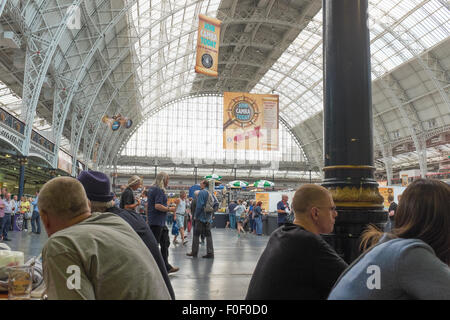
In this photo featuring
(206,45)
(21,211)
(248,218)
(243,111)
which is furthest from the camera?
(248,218)

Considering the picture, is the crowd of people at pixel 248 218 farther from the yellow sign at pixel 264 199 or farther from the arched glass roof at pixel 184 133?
the arched glass roof at pixel 184 133

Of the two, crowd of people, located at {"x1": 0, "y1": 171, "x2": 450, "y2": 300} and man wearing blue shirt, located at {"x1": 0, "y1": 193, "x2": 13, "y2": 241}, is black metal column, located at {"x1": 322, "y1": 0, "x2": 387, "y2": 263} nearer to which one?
crowd of people, located at {"x1": 0, "y1": 171, "x2": 450, "y2": 300}

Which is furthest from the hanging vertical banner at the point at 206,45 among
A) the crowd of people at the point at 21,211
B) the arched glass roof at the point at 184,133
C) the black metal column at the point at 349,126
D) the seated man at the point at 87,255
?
the arched glass roof at the point at 184,133

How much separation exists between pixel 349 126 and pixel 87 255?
2.21m

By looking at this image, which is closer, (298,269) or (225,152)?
(298,269)

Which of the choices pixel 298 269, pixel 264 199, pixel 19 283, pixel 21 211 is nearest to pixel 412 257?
pixel 298 269

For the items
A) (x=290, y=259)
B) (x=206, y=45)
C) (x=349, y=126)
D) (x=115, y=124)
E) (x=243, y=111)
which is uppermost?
(x=206, y=45)

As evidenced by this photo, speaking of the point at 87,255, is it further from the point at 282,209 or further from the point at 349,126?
the point at 282,209

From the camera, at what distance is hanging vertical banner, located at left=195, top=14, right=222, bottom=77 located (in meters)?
15.3

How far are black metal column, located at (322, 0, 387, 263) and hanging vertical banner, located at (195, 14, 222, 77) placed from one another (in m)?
12.6

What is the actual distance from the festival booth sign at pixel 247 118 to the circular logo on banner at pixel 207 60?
2267 mm

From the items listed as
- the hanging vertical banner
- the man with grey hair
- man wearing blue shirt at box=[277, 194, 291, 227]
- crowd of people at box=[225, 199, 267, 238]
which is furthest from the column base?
the hanging vertical banner

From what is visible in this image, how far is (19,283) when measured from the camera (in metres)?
1.79
